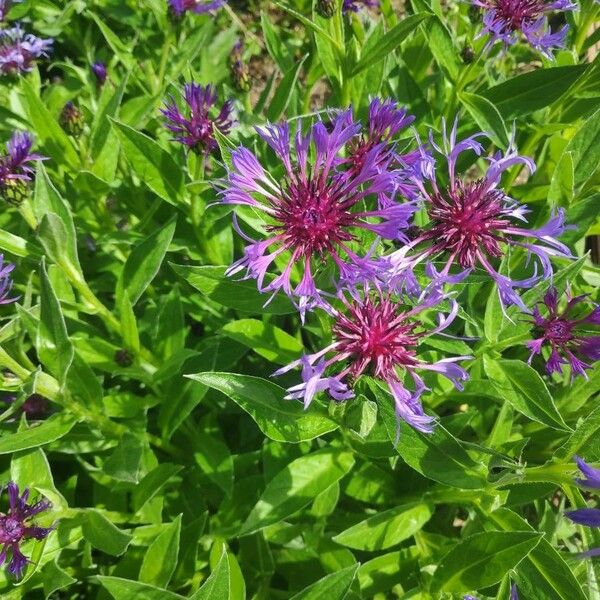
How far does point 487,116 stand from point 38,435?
1.52 meters

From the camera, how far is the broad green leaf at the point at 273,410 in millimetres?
1306

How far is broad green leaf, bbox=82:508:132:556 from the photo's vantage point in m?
1.51

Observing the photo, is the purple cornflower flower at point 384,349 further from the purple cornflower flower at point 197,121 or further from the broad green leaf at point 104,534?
the purple cornflower flower at point 197,121

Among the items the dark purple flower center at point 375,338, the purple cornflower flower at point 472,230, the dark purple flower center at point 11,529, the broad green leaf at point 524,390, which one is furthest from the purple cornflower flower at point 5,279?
the broad green leaf at point 524,390

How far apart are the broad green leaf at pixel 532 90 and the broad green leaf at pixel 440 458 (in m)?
1.09

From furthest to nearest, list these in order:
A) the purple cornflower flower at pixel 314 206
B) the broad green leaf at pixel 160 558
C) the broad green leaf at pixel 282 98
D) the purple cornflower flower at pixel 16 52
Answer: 1. the purple cornflower flower at pixel 16 52
2. the broad green leaf at pixel 282 98
3. the broad green leaf at pixel 160 558
4. the purple cornflower flower at pixel 314 206

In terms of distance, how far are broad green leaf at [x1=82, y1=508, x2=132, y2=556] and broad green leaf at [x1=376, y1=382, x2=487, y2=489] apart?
0.71m

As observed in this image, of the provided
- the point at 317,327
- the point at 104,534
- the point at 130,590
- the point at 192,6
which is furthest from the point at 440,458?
the point at 192,6

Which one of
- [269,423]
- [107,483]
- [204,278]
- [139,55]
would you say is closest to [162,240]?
[204,278]

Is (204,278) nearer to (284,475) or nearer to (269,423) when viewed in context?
(269,423)

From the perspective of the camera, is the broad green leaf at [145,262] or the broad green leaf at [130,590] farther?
the broad green leaf at [145,262]

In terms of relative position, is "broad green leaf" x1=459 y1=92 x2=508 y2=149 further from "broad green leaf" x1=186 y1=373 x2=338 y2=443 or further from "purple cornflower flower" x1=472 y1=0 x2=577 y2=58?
"broad green leaf" x1=186 y1=373 x2=338 y2=443

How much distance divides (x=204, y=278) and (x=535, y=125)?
1.32m

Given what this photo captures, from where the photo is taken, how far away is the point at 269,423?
53.8 inches
